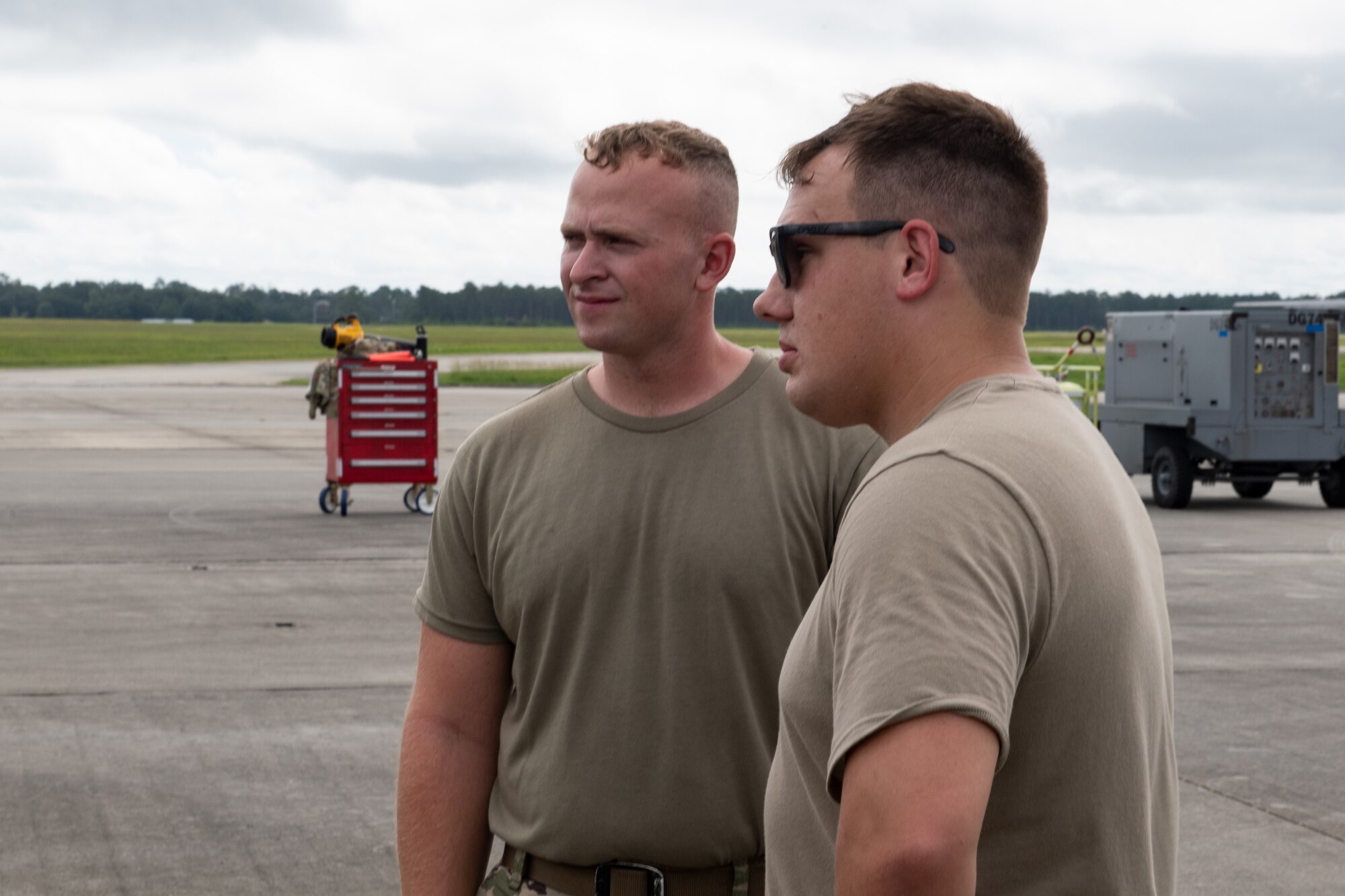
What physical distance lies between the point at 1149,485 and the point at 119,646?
1663 cm

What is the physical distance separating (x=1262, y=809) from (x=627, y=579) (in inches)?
182

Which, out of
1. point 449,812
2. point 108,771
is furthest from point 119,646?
point 449,812

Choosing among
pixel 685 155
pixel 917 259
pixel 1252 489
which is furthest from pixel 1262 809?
pixel 1252 489

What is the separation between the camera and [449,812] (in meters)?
2.70

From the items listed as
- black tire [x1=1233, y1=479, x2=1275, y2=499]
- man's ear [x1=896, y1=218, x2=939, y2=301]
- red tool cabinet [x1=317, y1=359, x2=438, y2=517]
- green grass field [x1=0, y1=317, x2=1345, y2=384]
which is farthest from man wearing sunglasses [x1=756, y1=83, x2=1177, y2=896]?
green grass field [x1=0, y1=317, x2=1345, y2=384]

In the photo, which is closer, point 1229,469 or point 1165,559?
point 1165,559

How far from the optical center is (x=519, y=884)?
2.62 meters

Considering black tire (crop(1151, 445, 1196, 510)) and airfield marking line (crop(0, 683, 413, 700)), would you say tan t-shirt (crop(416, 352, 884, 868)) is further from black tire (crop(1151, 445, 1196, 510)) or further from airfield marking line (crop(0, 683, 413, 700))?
black tire (crop(1151, 445, 1196, 510))

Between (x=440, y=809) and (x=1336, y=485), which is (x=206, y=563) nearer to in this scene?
(x=440, y=809)

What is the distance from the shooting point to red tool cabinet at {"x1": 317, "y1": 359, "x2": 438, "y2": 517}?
1652cm

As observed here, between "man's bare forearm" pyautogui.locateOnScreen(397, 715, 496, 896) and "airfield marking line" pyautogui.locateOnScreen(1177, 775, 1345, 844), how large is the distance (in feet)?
12.8

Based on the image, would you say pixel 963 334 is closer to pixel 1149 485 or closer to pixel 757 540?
pixel 757 540

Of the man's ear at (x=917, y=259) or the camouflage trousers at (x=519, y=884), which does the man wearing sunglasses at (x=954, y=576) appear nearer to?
the man's ear at (x=917, y=259)

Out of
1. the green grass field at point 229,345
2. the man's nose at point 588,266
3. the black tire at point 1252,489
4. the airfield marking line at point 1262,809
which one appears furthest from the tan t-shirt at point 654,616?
the green grass field at point 229,345
